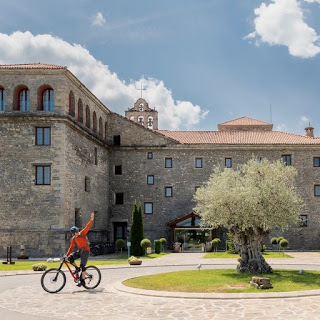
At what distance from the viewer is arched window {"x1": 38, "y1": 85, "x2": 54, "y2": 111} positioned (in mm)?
32891

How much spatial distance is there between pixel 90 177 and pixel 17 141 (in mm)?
7423

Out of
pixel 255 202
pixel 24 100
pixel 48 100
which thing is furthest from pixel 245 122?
pixel 255 202

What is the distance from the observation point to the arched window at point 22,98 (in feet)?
108

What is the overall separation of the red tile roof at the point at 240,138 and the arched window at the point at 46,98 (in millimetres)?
15432

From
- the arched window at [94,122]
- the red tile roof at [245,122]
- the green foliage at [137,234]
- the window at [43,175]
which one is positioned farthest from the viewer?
the red tile roof at [245,122]

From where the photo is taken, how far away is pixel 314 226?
43.1 meters

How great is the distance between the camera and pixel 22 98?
3328 cm

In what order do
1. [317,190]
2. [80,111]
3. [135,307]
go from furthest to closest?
[317,190], [80,111], [135,307]

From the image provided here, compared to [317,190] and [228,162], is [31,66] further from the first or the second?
[317,190]

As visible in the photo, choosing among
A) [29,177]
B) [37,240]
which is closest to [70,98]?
[29,177]

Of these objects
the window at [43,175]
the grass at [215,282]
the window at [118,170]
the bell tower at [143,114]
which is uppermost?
the bell tower at [143,114]

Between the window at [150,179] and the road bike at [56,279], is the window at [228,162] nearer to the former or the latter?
the window at [150,179]

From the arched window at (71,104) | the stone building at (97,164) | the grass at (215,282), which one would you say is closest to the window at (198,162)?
the stone building at (97,164)

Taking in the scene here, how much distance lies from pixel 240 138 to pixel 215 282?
30824mm
